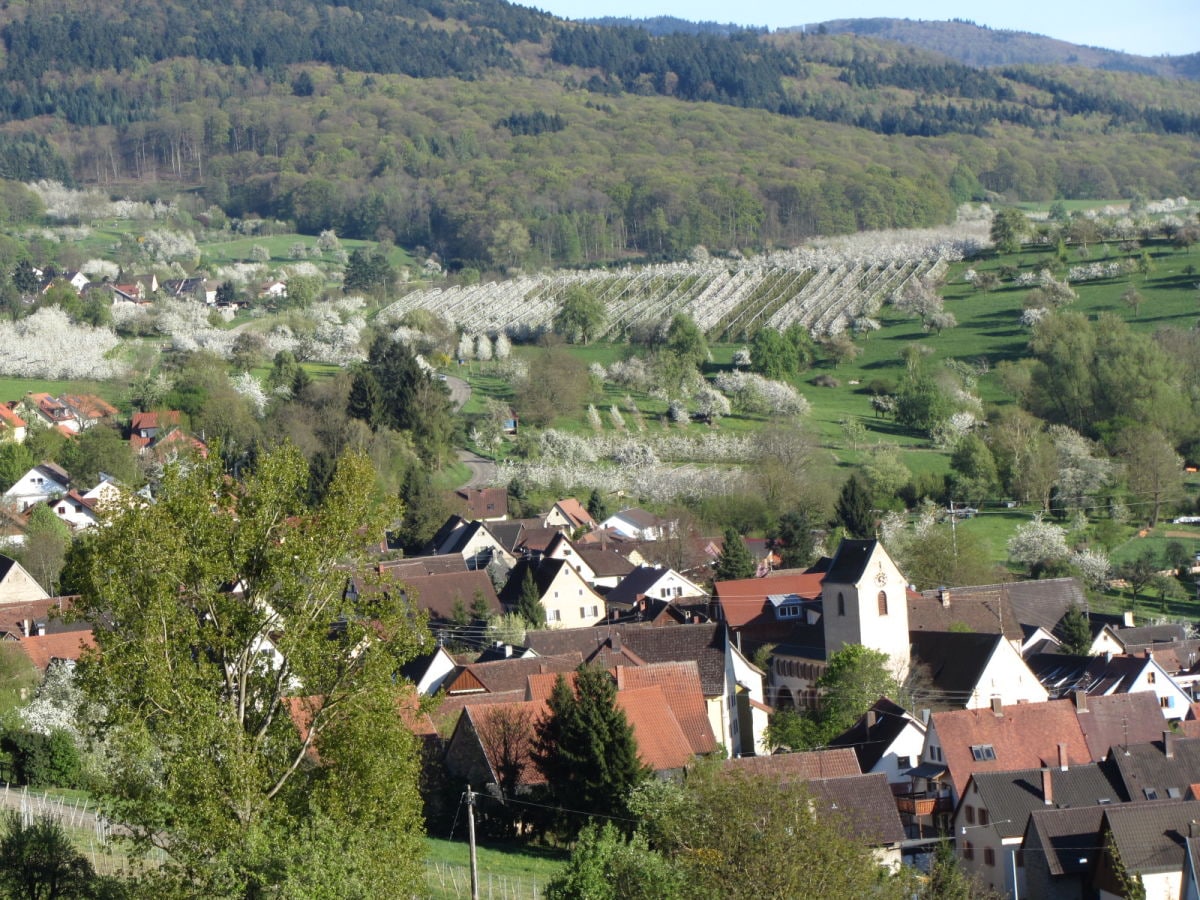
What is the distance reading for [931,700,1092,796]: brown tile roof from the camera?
28406 millimetres

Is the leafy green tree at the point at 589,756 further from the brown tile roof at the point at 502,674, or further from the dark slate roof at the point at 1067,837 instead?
the dark slate roof at the point at 1067,837

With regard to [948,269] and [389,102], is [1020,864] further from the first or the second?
[389,102]

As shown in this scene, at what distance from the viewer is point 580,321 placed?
275 ft

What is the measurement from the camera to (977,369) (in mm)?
76938

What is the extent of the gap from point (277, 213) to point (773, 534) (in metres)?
92.1

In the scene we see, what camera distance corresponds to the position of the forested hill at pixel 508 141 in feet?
426

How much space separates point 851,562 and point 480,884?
1743 centimetres

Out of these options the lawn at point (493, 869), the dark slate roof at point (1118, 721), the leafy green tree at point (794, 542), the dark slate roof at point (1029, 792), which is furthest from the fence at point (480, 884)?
the leafy green tree at point (794, 542)

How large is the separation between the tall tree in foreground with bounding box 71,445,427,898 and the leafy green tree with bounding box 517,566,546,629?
93.5 ft

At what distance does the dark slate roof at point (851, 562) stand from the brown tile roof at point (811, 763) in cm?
929

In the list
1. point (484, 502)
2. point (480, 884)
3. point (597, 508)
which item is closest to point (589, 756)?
point (480, 884)

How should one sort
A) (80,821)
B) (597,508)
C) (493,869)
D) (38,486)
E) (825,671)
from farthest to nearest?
1. (597,508)
2. (38,486)
3. (825,671)
4. (493,869)
5. (80,821)

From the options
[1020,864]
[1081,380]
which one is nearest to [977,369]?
[1081,380]

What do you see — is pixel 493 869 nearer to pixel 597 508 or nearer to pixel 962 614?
pixel 962 614
